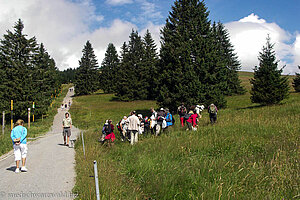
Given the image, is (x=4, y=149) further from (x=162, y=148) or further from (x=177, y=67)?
(x=177, y=67)

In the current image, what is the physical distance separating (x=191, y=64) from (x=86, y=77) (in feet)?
179

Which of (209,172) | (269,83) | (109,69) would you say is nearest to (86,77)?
(109,69)

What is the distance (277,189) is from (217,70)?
23363mm

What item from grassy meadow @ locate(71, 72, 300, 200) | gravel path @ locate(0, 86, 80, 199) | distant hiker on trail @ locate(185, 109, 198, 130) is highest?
distant hiker on trail @ locate(185, 109, 198, 130)

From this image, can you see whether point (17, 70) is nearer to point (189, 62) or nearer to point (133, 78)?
point (189, 62)

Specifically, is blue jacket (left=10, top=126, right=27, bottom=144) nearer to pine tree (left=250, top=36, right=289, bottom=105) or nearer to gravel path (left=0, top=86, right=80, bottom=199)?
gravel path (left=0, top=86, right=80, bottom=199)

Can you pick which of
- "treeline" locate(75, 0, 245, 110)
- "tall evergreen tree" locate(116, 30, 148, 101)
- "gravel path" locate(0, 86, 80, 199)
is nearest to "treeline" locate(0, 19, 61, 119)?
"treeline" locate(75, 0, 245, 110)

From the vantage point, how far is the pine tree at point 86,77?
72188 mm

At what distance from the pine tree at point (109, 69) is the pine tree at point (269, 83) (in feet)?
183

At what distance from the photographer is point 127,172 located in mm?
6098

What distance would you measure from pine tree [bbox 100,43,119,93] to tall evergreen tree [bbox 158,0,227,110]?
49.4m

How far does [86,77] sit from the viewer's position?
72688 millimetres

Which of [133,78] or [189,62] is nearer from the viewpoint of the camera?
[189,62]

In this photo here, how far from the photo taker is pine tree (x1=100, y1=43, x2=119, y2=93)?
7588 cm
